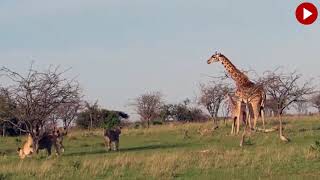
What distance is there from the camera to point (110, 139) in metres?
31.4

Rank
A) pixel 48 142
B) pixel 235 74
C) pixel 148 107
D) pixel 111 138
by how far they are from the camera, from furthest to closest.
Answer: pixel 148 107 → pixel 235 74 → pixel 111 138 → pixel 48 142

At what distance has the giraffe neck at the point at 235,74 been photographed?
33.5m

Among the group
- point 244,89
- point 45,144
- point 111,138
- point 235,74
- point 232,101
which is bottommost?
point 45,144

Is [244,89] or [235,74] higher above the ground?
[235,74]

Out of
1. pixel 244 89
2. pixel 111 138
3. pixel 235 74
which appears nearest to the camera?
pixel 111 138

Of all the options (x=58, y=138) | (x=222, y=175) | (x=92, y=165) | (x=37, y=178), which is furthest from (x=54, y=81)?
(x=222, y=175)

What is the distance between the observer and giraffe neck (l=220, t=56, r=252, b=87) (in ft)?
110

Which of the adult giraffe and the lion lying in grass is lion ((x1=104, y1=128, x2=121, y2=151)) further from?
the adult giraffe

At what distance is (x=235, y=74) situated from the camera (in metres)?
33.9

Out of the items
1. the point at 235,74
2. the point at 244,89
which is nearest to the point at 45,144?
the point at 244,89

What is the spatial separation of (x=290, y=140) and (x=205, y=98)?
105ft

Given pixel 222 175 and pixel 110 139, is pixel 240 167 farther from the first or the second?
pixel 110 139

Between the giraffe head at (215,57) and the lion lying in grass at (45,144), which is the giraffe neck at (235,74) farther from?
the lion lying in grass at (45,144)

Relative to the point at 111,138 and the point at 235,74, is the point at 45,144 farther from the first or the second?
the point at 235,74
